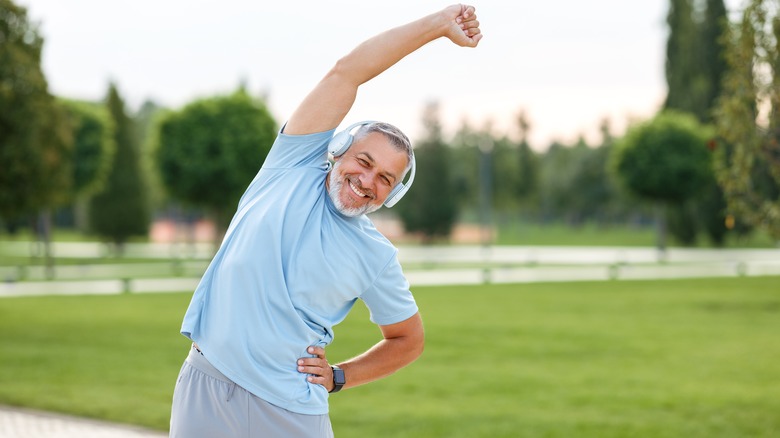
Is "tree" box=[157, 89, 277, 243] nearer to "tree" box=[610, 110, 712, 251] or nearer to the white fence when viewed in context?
the white fence

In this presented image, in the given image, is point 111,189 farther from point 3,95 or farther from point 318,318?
point 318,318

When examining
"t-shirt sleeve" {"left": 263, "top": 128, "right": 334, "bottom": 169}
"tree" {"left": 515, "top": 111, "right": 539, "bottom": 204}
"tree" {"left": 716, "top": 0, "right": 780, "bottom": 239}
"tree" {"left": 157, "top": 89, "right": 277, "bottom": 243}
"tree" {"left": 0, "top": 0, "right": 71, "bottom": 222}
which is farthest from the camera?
"tree" {"left": 515, "top": 111, "right": 539, "bottom": 204}

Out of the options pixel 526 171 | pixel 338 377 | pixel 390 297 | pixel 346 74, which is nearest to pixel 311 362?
pixel 338 377

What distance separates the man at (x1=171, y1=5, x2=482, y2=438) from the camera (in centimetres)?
254

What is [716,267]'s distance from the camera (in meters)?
29.6

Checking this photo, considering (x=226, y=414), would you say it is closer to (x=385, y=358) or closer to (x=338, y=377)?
(x=338, y=377)

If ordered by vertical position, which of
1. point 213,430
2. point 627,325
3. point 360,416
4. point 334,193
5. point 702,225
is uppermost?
point 334,193

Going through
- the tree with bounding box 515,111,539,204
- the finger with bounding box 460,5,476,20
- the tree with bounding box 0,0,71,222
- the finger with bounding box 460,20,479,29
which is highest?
the finger with bounding box 460,5,476,20

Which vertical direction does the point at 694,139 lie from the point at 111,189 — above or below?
above

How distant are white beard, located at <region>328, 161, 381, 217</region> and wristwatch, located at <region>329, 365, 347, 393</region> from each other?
442 mm

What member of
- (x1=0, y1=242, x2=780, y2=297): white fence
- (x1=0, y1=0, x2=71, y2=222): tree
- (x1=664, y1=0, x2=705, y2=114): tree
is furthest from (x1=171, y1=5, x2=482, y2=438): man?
(x1=664, y1=0, x2=705, y2=114): tree

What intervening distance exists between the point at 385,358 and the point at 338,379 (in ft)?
0.54

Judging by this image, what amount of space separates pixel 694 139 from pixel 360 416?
30.9 m

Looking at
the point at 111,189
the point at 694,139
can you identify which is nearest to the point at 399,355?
the point at 694,139
